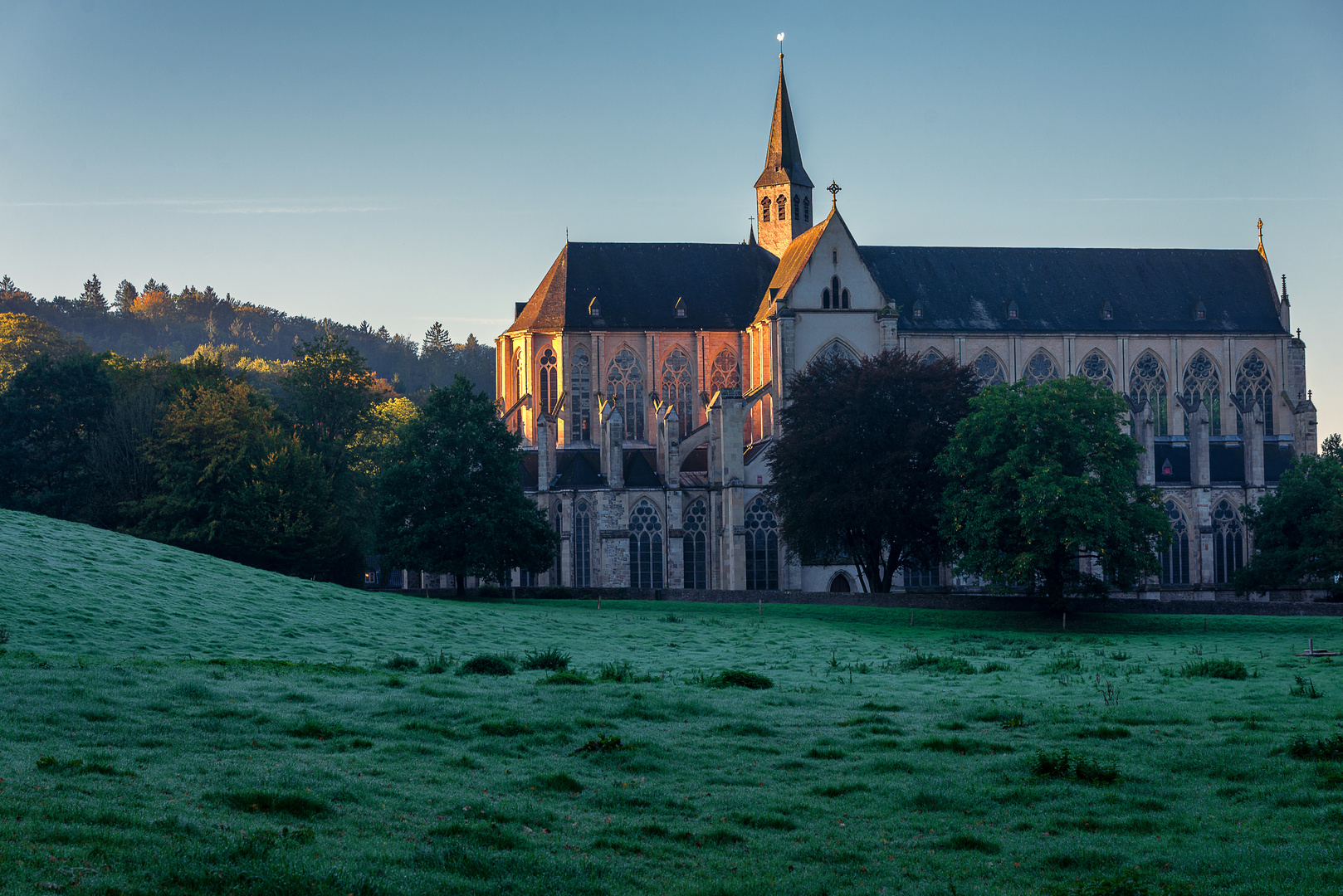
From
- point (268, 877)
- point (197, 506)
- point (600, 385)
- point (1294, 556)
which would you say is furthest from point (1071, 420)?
point (268, 877)

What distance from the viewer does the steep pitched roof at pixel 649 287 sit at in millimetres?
68812

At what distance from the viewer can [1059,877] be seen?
10.7 metres

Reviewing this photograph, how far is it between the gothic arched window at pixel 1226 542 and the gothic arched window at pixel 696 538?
2656cm

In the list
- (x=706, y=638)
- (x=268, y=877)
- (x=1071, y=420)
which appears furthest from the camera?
(x=1071, y=420)

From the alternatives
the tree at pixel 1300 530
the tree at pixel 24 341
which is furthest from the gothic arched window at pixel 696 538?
the tree at pixel 24 341

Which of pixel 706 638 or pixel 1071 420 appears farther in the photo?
pixel 1071 420

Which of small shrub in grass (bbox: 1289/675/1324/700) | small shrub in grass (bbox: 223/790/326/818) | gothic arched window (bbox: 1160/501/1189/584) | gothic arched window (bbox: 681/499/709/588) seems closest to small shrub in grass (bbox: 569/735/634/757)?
small shrub in grass (bbox: 223/790/326/818)

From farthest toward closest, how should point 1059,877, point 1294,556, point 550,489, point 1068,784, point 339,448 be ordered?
point 339,448, point 550,489, point 1294,556, point 1068,784, point 1059,877

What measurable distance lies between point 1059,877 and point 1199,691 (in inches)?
471

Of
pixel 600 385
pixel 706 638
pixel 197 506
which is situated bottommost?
pixel 706 638

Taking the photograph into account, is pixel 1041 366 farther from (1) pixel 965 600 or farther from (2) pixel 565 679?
(2) pixel 565 679

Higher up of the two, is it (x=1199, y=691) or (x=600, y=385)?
(x=600, y=385)

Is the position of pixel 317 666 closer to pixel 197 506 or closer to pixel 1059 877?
pixel 1059 877

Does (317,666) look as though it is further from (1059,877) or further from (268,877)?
(1059,877)
